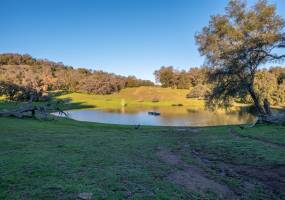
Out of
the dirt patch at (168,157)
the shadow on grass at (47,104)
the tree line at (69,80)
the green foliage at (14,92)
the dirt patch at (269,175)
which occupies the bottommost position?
the dirt patch at (269,175)

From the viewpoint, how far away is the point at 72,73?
123500 mm

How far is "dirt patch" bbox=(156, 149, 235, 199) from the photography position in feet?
22.7

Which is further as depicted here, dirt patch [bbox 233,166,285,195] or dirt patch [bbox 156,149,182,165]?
dirt patch [bbox 156,149,182,165]

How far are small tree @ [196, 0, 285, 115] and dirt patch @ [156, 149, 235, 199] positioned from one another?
60.5ft

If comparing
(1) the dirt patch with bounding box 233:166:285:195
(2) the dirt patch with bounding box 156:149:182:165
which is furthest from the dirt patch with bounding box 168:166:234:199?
(1) the dirt patch with bounding box 233:166:285:195

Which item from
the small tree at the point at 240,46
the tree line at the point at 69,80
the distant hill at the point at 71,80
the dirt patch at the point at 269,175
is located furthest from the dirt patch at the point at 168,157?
the distant hill at the point at 71,80

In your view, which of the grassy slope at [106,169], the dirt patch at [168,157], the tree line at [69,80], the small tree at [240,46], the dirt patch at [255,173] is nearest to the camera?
the grassy slope at [106,169]

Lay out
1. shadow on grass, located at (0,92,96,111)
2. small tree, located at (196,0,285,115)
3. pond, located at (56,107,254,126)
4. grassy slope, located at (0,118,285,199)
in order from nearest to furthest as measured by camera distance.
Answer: grassy slope, located at (0,118,285,199), small tree, located at (196,0,285,115), pond, located at (56,107,254,126), shadow on grass, located at (0,92,96,111)

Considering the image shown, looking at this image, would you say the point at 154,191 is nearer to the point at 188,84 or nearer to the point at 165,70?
the point at 188,84

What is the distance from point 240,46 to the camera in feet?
84.3

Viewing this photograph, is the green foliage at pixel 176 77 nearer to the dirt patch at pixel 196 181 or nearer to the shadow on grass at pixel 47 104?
the shadow on grass at pixel 47 104

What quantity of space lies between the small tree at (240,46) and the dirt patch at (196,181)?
60.5ft

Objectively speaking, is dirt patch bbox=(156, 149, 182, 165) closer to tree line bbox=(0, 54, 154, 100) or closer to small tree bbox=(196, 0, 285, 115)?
small tree bbox=(196, 0, 285, 115)

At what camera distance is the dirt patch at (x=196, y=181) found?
691 cm
